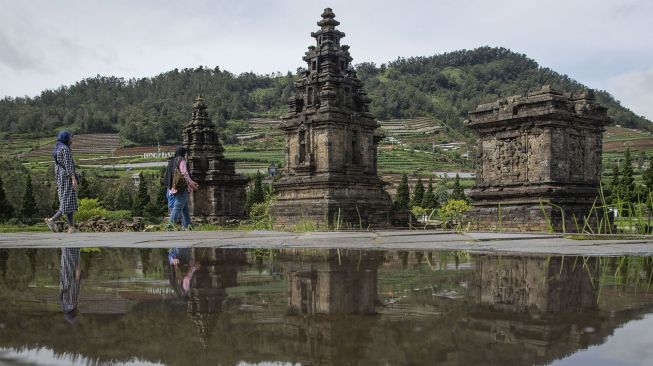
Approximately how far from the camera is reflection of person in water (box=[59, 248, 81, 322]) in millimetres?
2703

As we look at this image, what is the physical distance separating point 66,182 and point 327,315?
9.98 meters

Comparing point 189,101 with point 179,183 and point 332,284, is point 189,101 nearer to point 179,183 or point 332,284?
point 179,183

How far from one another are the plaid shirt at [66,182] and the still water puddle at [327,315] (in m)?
6.81

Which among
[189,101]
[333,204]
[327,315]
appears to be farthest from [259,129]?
[327,315]

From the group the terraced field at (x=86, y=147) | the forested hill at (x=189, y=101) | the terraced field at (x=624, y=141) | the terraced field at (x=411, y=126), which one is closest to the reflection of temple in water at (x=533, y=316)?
the terraced field at (x=624, y=141)

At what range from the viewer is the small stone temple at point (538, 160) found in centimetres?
1662

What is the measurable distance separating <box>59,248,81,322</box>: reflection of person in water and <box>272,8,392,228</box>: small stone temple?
1476cm

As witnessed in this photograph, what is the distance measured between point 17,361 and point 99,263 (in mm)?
3464

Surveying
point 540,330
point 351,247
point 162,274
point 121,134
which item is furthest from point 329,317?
point 121,134

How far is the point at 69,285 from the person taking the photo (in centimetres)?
359

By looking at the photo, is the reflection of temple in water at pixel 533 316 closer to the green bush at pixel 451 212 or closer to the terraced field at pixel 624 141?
the green bush at pixel 451 212

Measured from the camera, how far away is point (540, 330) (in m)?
2.31

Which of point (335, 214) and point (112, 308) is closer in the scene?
point (112, 308)

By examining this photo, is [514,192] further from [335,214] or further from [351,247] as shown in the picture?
[351,247]
